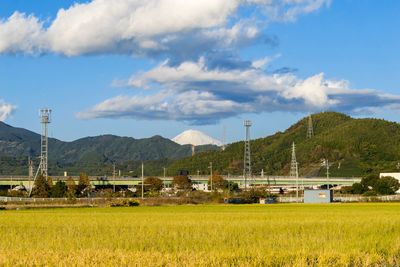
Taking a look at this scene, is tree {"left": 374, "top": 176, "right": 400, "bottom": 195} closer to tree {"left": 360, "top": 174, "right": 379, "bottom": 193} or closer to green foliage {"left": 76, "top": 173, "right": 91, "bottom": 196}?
tree {"left": 360, "top": 174, "right": 379, "bottom": 193}

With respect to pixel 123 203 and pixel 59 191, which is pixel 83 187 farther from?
pixel 123 203

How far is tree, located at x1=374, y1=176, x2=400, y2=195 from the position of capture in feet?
515

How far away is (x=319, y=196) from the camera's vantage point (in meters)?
121

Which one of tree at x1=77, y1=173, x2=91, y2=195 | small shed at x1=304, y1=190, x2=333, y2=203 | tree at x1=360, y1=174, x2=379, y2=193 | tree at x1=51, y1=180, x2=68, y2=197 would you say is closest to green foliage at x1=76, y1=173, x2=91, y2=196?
tree at x1=77, y1=173, x2=91, y2=195

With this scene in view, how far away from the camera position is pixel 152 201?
11875cm

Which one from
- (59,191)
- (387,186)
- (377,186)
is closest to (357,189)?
(377,186)

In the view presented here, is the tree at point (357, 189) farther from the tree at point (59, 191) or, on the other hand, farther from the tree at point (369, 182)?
the tree at point (59, 191)

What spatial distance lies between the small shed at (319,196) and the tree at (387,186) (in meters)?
42.7

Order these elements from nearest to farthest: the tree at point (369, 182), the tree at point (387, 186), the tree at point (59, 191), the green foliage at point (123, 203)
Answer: the green foliage at point (123, 203) < the tree at point (59, 191) < the tree at point (387, 186) < the tree at point (369, 182)

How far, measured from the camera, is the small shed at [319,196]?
119438mm

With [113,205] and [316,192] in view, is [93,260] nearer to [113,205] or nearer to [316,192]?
[113,205]

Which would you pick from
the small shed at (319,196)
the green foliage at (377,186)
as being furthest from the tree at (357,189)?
the small shed at (319,196)

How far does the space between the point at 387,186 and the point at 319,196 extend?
164 ft

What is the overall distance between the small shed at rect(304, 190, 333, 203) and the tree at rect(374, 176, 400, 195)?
140 feet
